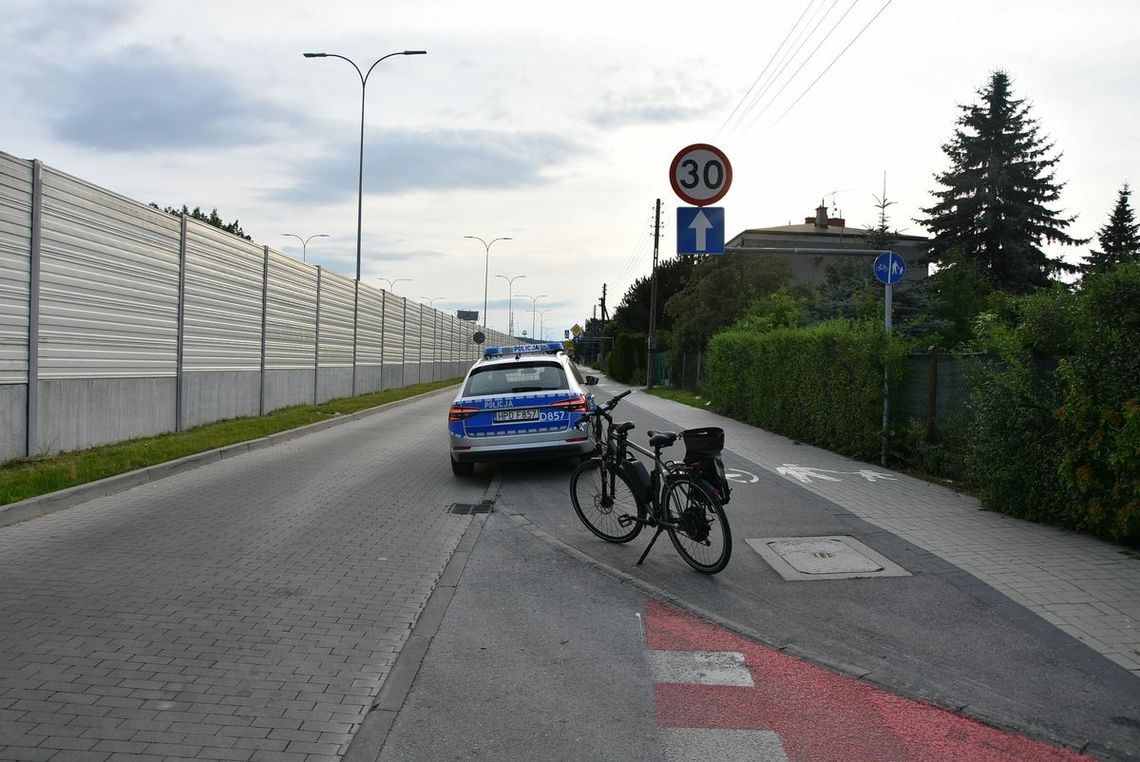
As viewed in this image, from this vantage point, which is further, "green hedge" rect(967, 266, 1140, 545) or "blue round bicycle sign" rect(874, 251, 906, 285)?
"blue round bicycle sign" rect(874, 251, 906, 285)

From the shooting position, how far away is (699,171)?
10.5m

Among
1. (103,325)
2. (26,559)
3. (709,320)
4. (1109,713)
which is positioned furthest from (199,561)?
(709,320)

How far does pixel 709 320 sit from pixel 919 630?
117 ft

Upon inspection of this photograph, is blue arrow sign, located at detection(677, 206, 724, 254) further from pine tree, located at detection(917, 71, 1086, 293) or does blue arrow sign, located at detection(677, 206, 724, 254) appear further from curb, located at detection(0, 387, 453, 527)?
pine tree, located at detection(917, 71, 1086, 293)

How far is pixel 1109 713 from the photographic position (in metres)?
4.02

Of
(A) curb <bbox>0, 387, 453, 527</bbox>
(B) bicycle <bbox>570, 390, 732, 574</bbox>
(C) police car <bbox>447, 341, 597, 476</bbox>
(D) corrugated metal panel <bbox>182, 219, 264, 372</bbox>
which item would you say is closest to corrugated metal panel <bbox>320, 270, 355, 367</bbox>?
(D) corrugated metal panel <bbox>182, 219, 264, 372</bbox>

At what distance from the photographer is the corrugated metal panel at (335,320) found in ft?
83.9

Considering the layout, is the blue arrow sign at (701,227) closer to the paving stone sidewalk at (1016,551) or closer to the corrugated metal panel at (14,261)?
the paving stone sidewalk at (1016,551)

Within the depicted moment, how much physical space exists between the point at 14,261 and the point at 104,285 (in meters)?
2.08

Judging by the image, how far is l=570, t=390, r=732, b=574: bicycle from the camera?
6.35 meters

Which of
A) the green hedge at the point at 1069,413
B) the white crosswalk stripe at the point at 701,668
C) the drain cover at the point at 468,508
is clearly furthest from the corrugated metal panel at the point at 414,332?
the white crosswalk stripe at the point at 701,668

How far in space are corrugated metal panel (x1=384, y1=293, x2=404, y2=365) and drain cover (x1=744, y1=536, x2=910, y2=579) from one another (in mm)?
29533

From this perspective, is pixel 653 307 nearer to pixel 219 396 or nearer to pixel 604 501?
pixel 219 396

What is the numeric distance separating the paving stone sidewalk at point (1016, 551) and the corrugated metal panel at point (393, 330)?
26230mm
